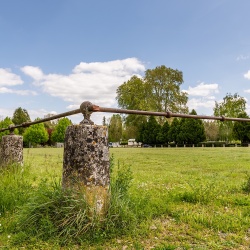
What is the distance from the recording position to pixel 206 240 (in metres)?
3.49

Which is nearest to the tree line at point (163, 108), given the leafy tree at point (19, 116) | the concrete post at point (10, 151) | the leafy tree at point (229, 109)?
the leafy tree at point (229, 109)

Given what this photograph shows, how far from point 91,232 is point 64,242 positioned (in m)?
0.33

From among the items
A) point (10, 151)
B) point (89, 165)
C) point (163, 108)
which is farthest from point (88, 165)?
point (163, 108)

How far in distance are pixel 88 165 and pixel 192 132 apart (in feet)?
193

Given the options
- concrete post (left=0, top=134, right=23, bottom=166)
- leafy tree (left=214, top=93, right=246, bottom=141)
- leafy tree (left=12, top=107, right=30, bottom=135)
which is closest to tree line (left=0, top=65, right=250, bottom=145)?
leafy tree (left=214, top=93, right=246, bottom=141)

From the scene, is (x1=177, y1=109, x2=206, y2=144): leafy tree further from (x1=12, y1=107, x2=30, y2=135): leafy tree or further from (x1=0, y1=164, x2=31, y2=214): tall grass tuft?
(x1=0, y1=164, x2=31, y2=214): tall grass tuft

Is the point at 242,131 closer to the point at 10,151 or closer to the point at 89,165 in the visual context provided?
the point at 10,151

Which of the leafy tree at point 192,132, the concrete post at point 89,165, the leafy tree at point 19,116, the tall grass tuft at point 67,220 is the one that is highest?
the leafy tree at point 19,116

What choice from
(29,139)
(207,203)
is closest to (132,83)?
(29,139)

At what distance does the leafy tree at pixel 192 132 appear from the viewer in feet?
198

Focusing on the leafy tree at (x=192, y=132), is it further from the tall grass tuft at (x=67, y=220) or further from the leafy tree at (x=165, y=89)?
the tall grass tuft at (x=67, y=220)

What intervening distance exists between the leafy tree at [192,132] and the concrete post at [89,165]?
58.3 meters

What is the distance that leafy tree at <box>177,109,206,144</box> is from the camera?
60219 millimetres

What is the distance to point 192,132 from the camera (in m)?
60.4
